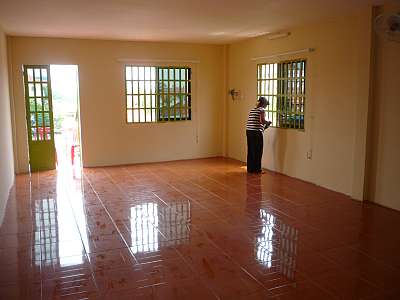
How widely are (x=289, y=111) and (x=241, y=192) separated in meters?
1.81

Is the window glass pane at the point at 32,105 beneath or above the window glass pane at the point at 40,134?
above

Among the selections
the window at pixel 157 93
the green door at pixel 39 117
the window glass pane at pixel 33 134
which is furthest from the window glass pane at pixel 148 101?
the window glass pane at pixel 33 134

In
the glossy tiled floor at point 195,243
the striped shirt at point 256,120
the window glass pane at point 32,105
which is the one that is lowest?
the glossy tiled floor at point 195,243

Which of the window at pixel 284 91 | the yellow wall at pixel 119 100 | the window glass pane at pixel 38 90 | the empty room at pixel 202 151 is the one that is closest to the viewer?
the empty room at pixel 202 151

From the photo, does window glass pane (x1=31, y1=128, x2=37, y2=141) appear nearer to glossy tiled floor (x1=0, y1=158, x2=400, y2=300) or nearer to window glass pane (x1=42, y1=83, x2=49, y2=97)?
window glass pane (x1=42, y1=83, x2=49, y2=97)

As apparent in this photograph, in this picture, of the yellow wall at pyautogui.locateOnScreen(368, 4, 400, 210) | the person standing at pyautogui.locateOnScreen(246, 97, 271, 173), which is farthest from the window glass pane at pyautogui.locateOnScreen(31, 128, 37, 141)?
the yellow wall at pyautogui.locateOnScreen(368, 4, 400, 210)

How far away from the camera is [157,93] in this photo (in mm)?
8156

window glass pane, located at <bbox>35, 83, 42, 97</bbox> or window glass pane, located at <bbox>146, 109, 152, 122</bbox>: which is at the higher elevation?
window glass pane, located at <bbox>35, 83, 42, 97</bbox>

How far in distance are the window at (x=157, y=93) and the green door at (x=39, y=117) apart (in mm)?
1491

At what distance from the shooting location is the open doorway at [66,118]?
7.78 m

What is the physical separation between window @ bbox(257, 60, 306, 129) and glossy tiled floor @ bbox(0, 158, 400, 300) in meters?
1.19

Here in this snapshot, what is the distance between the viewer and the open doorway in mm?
7781

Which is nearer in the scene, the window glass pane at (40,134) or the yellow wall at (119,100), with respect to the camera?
the yellow wall at (119,100)

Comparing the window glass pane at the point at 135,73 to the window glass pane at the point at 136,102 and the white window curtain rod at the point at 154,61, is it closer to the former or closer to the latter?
the white window curtain rod at the point at 154,61
